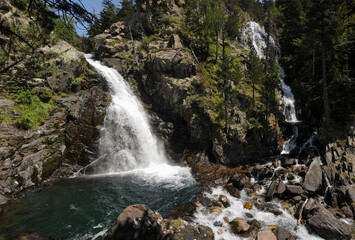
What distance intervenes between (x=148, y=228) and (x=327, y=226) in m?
10.4

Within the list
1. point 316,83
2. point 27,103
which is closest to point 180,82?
point 27,103

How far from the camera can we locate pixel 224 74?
851 inches

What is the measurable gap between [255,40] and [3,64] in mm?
45382

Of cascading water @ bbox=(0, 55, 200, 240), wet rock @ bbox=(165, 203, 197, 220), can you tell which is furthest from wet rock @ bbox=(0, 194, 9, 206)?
wet rock @ bbox=(165, 203, 197, 220)

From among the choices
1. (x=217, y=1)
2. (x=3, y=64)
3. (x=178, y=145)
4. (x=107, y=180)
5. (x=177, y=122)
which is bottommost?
(x=107, y=180)

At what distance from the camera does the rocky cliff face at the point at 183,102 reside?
20.3 metres

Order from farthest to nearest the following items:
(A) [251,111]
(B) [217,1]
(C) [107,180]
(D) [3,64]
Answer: (B) [217,1] → (A) [251,111] → (D) [3,64] → (C) [107,180]

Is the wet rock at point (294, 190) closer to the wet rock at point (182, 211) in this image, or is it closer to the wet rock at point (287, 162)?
the wet rock at point (287, 162)

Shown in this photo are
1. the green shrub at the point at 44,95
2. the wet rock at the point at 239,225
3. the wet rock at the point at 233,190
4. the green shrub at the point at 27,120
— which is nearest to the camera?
the wet rock at the point at 239,225

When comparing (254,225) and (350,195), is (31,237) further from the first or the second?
(350,195)

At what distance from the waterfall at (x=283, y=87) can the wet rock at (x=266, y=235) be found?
14.6m

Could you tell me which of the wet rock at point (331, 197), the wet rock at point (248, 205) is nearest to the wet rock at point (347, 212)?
the wet rock at point (331, 197)

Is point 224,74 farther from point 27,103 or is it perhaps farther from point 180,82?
point 27,103

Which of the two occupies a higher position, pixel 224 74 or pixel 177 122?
pixel 224 74
